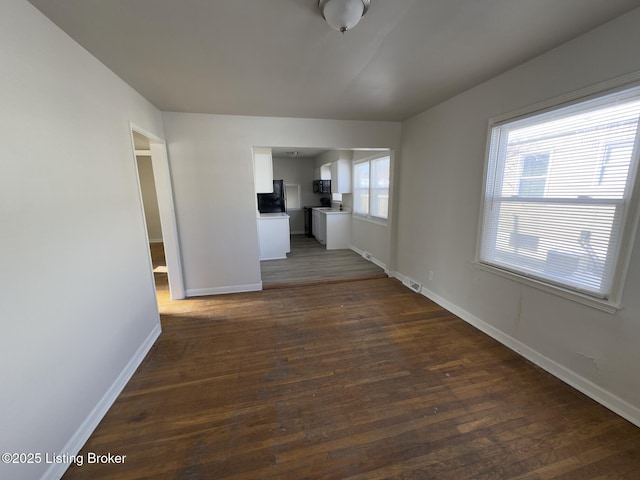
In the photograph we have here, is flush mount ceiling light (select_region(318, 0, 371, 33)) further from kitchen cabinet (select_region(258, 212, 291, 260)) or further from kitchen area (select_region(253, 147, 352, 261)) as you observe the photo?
kitchen cabinet (select_region(258, 212, 291, 260))

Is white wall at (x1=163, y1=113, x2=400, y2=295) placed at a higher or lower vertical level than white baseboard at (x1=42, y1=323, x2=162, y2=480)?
higher

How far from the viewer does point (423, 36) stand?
1621 mm

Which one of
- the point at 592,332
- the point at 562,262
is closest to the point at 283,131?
the point at 562,262

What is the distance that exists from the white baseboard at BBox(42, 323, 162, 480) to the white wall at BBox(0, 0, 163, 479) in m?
0.01

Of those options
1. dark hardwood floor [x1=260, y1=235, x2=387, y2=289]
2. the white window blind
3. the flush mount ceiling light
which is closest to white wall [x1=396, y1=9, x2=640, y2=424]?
dark hardwood floor [x1=260, y1=235, x2=387, y2=289]

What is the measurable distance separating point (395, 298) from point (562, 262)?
183 cm

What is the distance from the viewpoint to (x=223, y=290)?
3656 millimetres

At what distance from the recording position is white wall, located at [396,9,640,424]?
1577mm

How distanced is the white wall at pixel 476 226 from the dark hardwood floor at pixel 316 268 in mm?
991

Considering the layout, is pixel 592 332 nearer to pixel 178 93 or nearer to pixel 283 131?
pixel 283 131

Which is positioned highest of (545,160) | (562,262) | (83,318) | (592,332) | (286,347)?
(545,160)

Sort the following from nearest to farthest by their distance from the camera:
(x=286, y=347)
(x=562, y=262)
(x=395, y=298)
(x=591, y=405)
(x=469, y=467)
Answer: (x=469, y=467), (x=591, y=405), (x=562, y=262), (x=286, y=347), (x=395, y=298)
